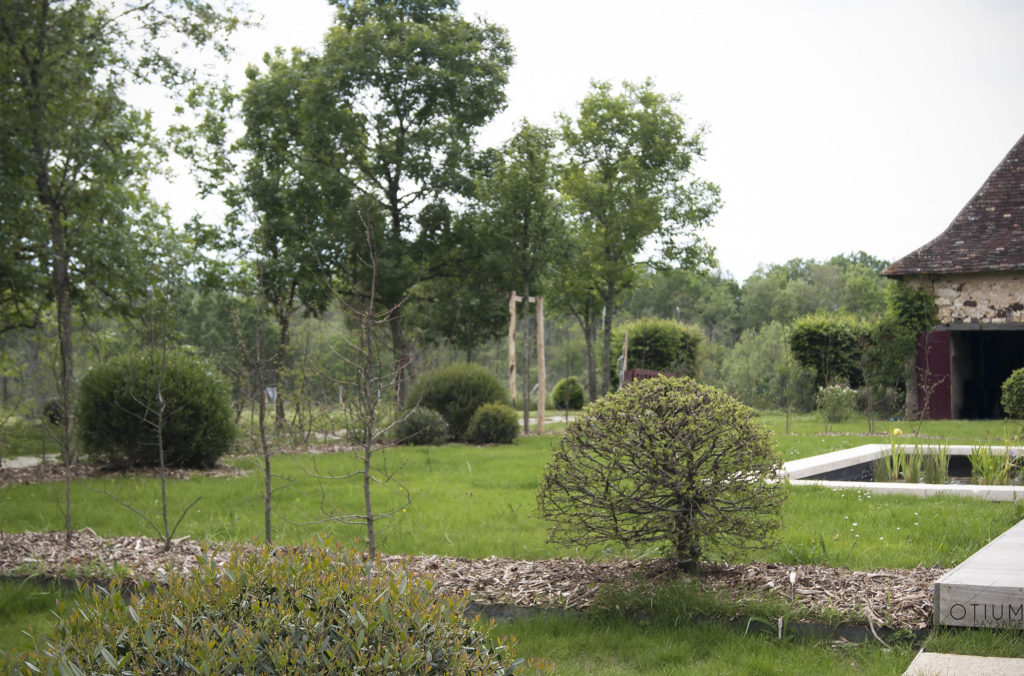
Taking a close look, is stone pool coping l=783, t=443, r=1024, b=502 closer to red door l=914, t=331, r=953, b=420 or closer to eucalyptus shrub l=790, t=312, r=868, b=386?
red door l=914, t=331, r=953, b=420

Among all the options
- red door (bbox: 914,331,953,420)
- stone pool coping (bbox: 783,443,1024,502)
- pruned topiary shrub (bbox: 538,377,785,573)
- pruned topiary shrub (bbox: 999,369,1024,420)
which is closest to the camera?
A: pruned topiary shrub (bbox: 538,377,785,573)

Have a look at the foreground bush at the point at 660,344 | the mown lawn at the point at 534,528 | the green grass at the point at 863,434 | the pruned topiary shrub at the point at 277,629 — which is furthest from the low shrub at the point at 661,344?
the pruned topiary shrub at the point at 277,629

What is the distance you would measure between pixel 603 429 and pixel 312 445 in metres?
10.9

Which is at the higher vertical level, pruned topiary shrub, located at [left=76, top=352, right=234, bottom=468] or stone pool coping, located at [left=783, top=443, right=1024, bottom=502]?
pruned topiary shrub, located at [left=76, top=352, right=234, bottom=468]

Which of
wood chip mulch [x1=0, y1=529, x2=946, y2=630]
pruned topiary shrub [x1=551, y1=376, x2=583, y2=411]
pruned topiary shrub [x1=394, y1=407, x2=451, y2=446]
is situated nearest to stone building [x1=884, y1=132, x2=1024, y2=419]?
pruned topiary shrub [x1=394, y1=407, x2=451, y2=446]

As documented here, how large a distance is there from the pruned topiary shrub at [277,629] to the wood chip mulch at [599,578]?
1.51 meters

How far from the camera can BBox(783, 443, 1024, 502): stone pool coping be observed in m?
7.89

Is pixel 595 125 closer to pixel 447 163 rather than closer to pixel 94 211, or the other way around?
pixel 447 163

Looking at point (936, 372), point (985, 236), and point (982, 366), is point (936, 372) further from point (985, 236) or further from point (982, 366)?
point (985, 236)

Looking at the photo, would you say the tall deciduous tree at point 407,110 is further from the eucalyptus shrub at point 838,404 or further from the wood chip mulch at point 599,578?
the wood chip mulch at point 599,578

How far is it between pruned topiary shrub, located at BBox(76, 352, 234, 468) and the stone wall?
53.9 feet

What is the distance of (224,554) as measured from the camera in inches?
244

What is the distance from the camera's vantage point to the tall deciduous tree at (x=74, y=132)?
35.3 ft

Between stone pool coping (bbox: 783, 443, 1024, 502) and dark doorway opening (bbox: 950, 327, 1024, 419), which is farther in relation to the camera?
dark doorway opening (bbox: 950, 327, 1024, 419)
